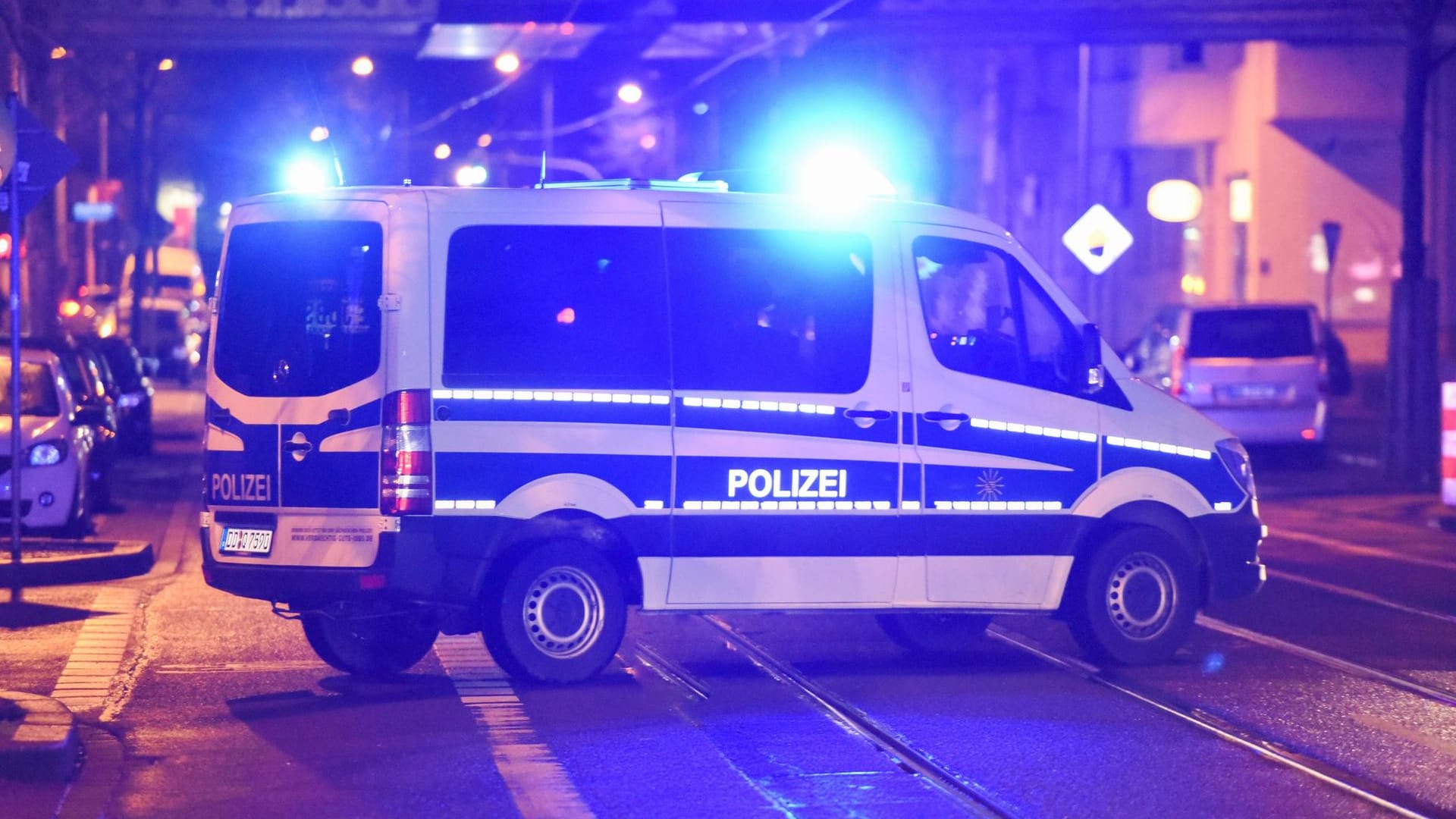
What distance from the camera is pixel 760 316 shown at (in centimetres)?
965

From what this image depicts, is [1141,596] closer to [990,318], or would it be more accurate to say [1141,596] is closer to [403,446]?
[990,318]

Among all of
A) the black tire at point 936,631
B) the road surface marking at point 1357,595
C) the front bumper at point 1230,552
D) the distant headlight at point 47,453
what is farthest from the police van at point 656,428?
the distant headlight at point 47,453

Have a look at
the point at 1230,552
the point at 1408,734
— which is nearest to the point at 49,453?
the point at 1230,552

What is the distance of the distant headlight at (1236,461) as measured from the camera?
10.5 metres

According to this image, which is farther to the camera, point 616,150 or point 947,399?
point 616,150

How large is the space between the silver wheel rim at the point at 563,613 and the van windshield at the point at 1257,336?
53.2ft

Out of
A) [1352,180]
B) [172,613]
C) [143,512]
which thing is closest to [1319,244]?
[1352,180]

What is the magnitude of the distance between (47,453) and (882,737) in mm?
8945

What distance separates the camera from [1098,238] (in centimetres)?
1911

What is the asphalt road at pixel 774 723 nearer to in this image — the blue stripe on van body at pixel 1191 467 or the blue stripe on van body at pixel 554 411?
the blue stripe on van body at pixel 1191 467

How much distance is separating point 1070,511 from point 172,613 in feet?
17.6

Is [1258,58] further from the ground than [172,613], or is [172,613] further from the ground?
[1258,58]

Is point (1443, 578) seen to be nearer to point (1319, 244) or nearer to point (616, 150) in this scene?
point (1319, 244)

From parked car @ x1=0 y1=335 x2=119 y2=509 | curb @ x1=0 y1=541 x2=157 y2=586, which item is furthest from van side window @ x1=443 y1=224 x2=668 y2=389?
parked car @ x1=0 y1=335 x2=119 y2=509
